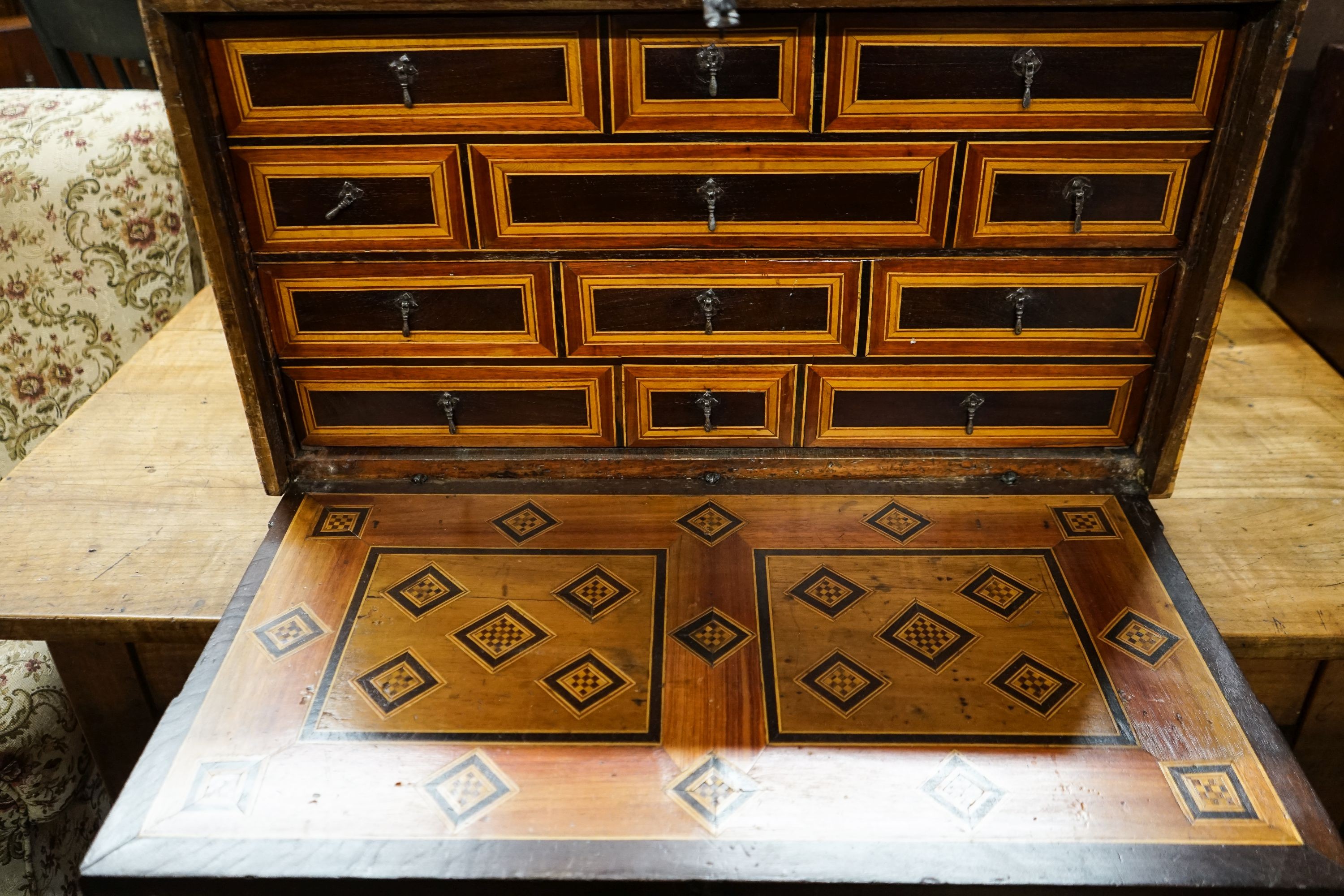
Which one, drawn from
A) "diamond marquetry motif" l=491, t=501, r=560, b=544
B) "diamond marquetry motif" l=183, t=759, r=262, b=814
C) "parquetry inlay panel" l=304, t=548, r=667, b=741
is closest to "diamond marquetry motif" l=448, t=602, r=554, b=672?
"parquetry inlay panel" l=304, t=548, r=667, b=741

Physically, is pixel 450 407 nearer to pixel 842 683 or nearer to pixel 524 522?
pixel 524 522

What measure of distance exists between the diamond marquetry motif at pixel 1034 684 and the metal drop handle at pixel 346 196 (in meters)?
1.07

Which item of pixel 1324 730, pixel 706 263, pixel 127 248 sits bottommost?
pixel 1324 730

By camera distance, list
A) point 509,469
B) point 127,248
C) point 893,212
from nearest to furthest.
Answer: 1. point 893,212
2. point 509,469
3. point 127,248

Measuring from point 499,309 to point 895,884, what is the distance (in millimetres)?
943

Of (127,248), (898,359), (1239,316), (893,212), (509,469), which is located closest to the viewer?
(893,212)

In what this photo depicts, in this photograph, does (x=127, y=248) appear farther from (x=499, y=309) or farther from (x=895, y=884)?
(x=895, y=884)

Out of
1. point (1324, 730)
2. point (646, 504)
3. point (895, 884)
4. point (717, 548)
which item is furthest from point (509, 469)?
point (1324, 730)

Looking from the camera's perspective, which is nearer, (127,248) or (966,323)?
(966,323)

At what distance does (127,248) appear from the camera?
6.79 ft

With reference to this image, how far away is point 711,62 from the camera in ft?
4.34

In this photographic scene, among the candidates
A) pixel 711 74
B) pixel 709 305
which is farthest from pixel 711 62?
pixel 709 305

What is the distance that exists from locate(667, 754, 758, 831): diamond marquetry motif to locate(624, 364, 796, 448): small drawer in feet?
1.93

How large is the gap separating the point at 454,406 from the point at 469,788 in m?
0.65
